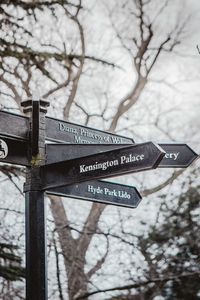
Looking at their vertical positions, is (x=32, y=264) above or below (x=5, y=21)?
below

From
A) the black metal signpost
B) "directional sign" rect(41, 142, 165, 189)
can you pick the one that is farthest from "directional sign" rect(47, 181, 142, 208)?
"directional sign" rect(41, 142, 165, 189)

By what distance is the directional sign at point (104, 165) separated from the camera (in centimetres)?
313

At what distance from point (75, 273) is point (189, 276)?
8.41ft

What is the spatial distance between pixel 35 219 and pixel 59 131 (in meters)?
0.82

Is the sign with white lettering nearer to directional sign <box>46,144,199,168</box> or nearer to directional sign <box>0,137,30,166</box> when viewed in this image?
directional sign <box>46,144,199,168</box>

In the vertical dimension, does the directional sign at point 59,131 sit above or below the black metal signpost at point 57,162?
above

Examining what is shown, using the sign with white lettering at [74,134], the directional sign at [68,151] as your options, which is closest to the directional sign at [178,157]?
the directional sign at [68,151]

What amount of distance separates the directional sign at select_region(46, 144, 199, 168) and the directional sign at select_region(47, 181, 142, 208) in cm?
24

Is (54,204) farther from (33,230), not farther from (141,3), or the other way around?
(33,230)

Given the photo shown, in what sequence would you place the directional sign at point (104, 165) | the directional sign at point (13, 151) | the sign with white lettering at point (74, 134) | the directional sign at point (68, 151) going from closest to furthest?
the directional sign at point (104, 165), the directional sign at point (13, 151), the directional sign at point (68, 151), the sign with white lettering at point (74, 134)

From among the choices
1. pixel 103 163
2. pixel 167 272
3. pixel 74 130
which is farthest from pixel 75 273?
pixel 103 163

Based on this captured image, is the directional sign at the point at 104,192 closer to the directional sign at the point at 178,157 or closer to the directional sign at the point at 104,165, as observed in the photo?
the directional sign at the point at 104,165

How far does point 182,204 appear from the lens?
25.8 feet

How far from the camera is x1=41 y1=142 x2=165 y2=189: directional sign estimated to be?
3.13 m
